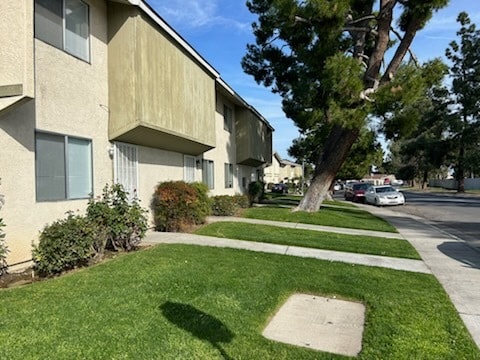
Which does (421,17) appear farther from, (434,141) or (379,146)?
(434,141)

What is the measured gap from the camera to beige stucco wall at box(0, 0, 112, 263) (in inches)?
258

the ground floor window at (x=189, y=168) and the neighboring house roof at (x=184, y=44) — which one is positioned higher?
the neighboring house roof at (x=184, y=44)

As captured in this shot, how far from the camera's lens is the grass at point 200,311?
3895 millimetres

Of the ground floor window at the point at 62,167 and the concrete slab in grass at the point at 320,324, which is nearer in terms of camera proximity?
the concrete slab in grass at the point at 320,324

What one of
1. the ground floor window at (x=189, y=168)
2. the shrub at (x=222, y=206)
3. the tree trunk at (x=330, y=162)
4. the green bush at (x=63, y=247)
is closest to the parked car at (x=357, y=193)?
the tree trunk at (x=330, y=162)

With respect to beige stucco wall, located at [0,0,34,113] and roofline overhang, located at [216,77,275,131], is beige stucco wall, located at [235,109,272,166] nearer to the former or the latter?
roofline overhang, located at [216,77,275,131]

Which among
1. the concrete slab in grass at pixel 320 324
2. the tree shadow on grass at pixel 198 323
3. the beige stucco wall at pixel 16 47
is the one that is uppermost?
the beige stucco wall at pixel 16 47

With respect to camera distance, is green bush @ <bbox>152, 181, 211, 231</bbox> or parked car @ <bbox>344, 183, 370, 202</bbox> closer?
green bush @ <bbox>152, 181, 211, 231</bbox>

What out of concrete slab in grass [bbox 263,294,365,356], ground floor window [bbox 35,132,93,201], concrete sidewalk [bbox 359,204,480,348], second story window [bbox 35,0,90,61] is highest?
second story window [bbox 35,0,90,61]

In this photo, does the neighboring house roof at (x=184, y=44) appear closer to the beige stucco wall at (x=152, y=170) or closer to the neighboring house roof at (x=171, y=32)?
the neighboring house roof at (x=171, y=32)

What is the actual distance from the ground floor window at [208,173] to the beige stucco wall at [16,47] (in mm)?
10850

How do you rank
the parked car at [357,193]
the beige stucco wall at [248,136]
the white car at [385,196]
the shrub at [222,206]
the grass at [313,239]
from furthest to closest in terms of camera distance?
the parked car at [357,193], the white car at [385,196], the beige stucco wall at [248,136], the shrub at [222,206], the grass at [313,239]

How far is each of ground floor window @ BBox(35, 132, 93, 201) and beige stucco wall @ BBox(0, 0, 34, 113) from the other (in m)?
1.22

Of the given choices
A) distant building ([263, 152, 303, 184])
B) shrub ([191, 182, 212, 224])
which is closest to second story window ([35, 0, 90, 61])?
shrub ([191, 182, 212, 224])
